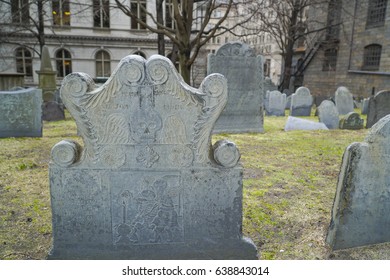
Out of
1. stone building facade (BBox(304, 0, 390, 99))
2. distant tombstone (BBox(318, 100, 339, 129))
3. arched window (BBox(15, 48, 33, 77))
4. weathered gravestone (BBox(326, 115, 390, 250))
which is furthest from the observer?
arched window (BBox(15, 48, 33, 77))

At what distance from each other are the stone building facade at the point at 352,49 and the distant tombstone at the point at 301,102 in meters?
7.62

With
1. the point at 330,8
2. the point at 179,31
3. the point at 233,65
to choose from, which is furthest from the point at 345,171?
the point at 330,8

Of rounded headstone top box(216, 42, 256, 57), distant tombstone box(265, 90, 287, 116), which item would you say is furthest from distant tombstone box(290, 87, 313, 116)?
rounded headstone top box(216, 42, 256, 57)

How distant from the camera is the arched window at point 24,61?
2650cm

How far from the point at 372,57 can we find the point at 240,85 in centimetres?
1641

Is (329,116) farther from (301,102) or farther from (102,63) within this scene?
(102,63)

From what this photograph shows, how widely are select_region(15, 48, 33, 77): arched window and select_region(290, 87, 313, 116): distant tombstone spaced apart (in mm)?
23739

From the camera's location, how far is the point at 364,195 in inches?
107

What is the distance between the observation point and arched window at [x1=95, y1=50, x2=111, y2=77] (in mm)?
28219

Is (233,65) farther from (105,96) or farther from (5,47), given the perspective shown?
(5,47)

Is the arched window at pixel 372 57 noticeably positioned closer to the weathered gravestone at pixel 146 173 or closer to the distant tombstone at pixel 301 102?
the distant tombstone at pixel 301 102

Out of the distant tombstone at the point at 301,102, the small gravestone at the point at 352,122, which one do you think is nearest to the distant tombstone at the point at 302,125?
the small gravestone at the point at 352,122

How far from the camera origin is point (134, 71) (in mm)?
2385

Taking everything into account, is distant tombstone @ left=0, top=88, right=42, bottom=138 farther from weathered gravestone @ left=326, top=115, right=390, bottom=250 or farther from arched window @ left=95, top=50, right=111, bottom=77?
arched window @ left=95, top=50, right=111, bottom=77
